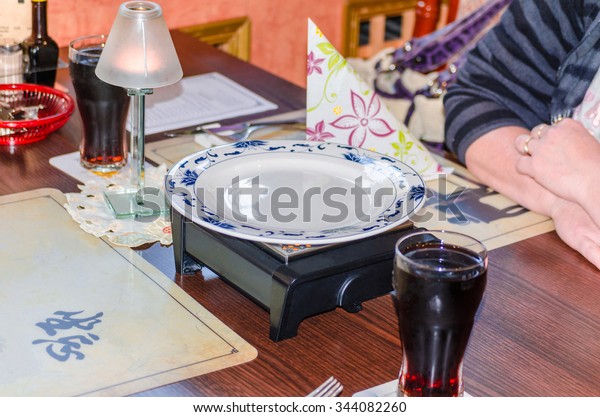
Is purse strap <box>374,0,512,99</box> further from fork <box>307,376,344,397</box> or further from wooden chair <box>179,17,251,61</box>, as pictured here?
fork <box>307,376,344,397</box>

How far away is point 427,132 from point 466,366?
47.7 inches

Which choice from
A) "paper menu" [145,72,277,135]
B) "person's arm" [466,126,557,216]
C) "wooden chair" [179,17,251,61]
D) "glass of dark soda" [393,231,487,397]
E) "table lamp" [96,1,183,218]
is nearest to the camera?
"glass of dark soda" [393,231,487,397]

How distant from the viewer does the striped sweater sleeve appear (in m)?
1.51

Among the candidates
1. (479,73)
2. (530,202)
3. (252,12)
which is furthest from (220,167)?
(252,12)

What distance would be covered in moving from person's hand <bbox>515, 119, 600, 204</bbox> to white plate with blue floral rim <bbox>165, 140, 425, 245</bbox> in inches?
10.2

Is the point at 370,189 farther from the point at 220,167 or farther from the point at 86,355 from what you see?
the point at 86,355

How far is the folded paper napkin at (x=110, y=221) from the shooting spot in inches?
46.2

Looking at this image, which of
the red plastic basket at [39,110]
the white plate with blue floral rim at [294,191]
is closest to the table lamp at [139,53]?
the white plate with blue floral rim at [294,191]

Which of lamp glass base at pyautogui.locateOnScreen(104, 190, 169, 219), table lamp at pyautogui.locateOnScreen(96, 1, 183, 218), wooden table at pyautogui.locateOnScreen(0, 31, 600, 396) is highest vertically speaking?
table lamp at pyautogui.locateOnScreen(96, 1, 183, 218)

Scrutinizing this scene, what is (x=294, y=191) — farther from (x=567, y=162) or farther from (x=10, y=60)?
(x=10, y=60)

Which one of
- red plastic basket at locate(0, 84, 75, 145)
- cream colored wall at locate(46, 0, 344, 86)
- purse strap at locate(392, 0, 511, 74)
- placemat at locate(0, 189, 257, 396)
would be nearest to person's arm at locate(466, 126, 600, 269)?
placemat at locate(0, 189, 257, 396)

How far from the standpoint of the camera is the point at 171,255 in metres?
1.14

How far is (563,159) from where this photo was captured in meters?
1.29

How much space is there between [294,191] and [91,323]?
0.97 feet
